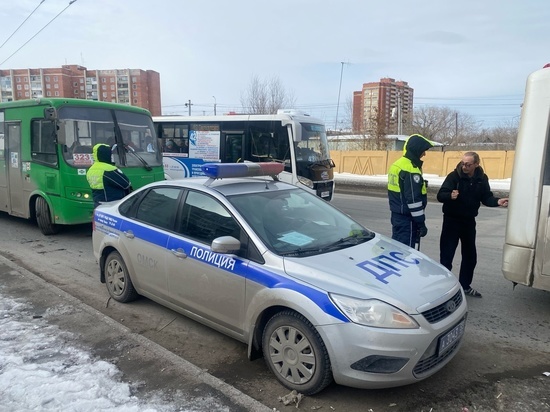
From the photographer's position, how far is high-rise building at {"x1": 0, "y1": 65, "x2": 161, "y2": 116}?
59.0 metres

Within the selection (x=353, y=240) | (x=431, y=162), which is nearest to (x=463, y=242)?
(x=353, y=240)

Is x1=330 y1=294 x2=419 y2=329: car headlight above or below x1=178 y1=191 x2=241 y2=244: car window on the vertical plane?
below

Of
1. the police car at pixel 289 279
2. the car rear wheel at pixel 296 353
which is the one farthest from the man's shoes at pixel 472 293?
the car rear wheel at pixel 296 353

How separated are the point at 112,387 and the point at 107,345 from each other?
0.78m

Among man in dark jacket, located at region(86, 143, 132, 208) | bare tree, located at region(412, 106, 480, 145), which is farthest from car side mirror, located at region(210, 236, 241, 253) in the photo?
bare tree, located at region(412, 106, 480, 145)

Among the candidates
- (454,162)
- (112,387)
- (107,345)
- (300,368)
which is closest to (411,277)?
(300,368)

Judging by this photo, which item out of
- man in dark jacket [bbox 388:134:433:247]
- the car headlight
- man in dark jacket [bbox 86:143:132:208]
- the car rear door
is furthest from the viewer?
man in dark jacket [bbox 86:143:132:208]

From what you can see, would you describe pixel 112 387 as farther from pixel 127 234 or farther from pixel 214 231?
pixel 127 234

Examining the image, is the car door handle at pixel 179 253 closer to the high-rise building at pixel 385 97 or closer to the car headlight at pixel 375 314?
the car headlight at pixel 375 314

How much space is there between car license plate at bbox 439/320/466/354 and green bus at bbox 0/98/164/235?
22.7ft

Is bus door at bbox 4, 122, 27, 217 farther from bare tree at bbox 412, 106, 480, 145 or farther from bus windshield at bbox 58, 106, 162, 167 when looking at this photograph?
bare tree at bbox 412, 106, 480, 145

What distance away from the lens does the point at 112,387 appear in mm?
3119

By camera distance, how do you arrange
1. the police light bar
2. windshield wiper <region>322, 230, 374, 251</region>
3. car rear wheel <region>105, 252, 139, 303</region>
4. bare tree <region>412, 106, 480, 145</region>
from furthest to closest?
1. bare tree <region>412, 106, 480, 145</region>
2. car rear wheel <region>105, 252, 139, 303</region>
3. the police light bar
4. windshield wiper <region>322, 230, 374, 251</region>

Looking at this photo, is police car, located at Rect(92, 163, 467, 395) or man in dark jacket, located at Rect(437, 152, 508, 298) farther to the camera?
man in dark jacket, located at Rect(437, 152, 508, 298)
